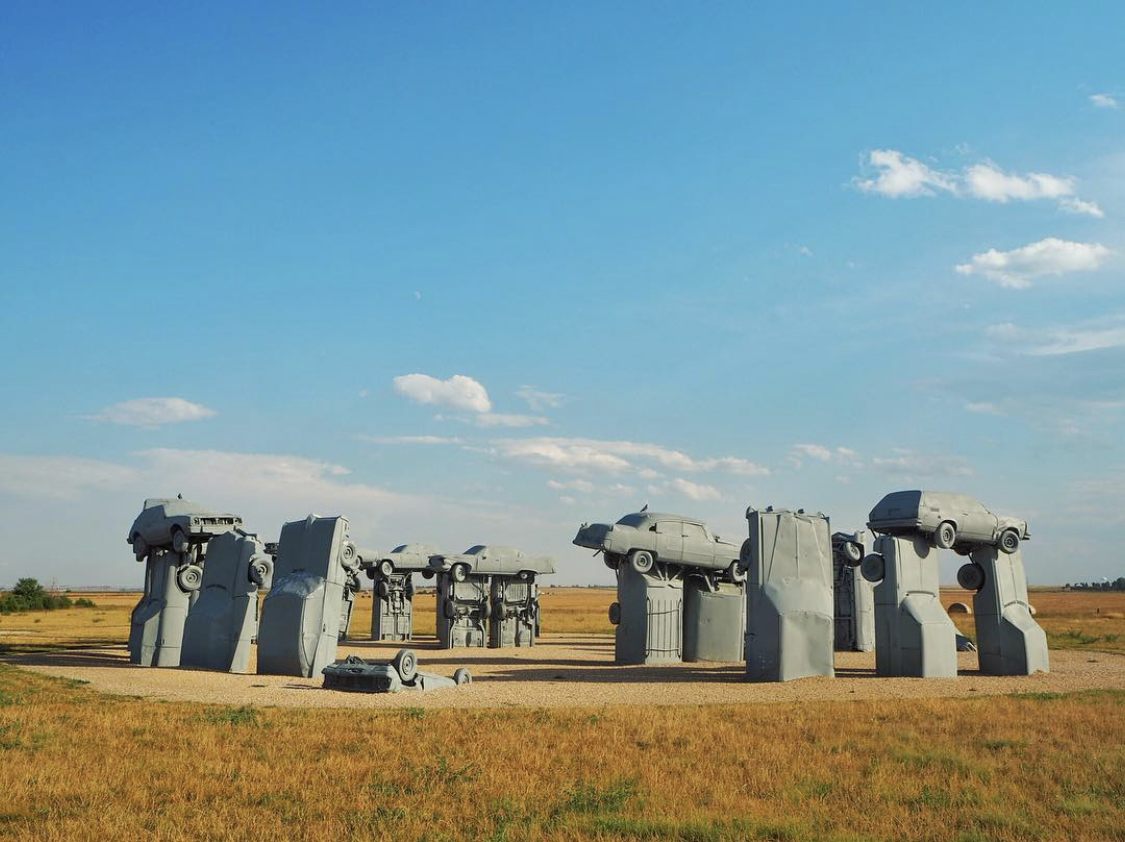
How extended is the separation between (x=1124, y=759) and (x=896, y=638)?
41.3ft

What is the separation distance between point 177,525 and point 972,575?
22475 millimetres

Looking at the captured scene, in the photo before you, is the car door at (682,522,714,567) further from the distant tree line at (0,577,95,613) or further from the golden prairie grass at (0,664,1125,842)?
the distant tree line at (0,577,95,613)

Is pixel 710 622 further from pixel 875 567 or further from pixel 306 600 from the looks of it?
pixel 306 600

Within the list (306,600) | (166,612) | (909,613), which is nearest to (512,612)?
(166,612)

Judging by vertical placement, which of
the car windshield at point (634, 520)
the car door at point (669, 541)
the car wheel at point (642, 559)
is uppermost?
the car windshield at point (634, 520)

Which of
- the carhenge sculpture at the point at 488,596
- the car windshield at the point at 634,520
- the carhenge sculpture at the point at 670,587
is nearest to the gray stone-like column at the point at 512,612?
the carhenge sculpture at the point at 488,596

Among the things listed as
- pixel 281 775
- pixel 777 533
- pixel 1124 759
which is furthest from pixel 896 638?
pixel 281 775

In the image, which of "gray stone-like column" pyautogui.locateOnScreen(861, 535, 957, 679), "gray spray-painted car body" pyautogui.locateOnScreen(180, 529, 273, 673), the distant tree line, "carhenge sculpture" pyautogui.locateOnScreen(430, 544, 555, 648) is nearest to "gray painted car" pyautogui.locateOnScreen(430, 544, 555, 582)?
"carhenge sculpture" pyautogui.locateOnScreen(430, 544, 555, 648)

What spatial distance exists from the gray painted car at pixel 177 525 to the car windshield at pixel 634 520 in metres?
11.7

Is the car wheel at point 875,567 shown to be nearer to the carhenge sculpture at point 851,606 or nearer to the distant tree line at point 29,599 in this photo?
the carhenge sculpture at point 851,606

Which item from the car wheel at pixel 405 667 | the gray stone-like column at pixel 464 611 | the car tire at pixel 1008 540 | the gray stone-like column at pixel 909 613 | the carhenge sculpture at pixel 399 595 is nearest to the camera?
the car wheel at pixel 405 667

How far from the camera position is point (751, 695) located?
68.6ft

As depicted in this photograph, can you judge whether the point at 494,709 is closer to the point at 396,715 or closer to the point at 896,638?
the point at 396,715

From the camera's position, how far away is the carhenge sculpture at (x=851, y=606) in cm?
3641
